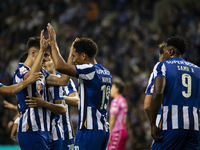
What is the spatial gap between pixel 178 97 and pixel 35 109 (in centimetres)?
176

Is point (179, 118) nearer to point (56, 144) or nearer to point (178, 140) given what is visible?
point (178, 140)

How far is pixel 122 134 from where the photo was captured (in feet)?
23.7

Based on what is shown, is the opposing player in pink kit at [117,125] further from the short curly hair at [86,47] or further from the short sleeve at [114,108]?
the short curly hair at [86,47]

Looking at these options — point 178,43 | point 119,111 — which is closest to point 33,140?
point 178,43

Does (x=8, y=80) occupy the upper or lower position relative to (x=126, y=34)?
lower

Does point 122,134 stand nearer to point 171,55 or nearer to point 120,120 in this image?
point 120,120

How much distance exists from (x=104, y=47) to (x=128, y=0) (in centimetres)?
300

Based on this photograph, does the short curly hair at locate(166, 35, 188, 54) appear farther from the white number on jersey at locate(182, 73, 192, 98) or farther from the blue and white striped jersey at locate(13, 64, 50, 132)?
the blue and white striped jersey at locate(13, 64, 50, 132)

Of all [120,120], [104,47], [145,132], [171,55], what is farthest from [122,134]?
[104,47]

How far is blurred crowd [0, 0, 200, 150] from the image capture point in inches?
433

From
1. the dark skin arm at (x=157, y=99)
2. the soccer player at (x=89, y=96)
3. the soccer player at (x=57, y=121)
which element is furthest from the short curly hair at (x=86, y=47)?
the dark skin arm at (x=157, y=99)

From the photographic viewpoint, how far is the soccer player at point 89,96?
136 inches

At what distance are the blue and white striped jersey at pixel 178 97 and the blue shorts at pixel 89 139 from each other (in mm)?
759

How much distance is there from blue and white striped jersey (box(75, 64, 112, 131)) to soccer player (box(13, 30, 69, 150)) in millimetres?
410
